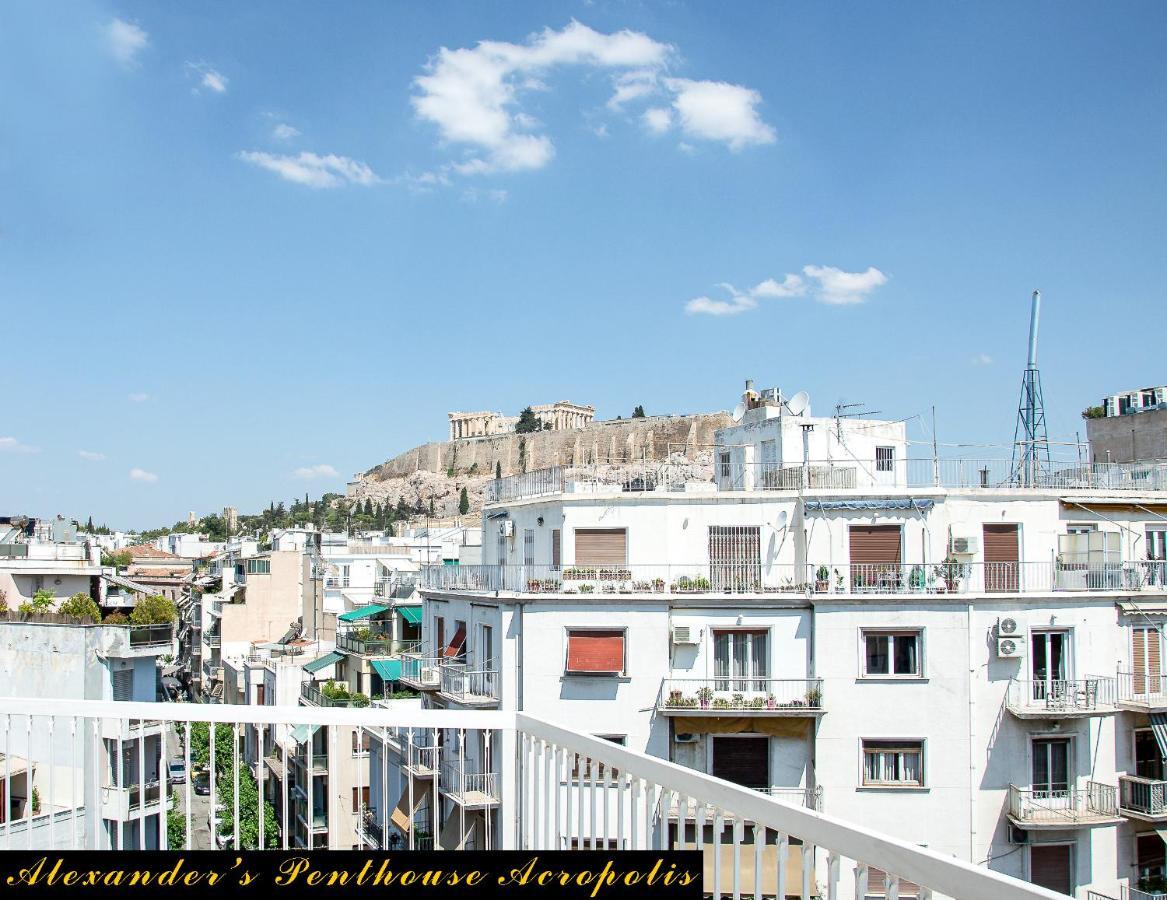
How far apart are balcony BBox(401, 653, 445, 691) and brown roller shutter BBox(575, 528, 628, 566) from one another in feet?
11.0

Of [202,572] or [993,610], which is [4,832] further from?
[202,572]

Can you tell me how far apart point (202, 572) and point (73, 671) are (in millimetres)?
40943

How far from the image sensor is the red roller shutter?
1703cm

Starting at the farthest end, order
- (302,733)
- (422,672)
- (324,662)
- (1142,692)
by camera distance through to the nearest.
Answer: (324,662) → (422,672) → (1142,692) → (302,733)

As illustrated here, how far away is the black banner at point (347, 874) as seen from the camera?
9.15ft

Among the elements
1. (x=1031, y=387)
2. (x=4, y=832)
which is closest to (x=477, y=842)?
(x=4, y=832)

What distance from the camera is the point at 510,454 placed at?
141375 mm

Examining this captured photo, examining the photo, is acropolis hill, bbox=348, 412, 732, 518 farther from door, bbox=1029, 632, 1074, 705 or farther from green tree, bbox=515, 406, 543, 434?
door, bbox=1029, 632, 1074, 705

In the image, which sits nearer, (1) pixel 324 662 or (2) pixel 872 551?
(2) pixel 872 551

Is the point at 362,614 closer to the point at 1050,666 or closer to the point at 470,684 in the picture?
the point at 470,684

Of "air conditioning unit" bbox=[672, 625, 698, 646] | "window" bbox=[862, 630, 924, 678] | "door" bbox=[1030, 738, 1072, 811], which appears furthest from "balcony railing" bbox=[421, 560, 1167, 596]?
"door" bbox=[1030, 738, 1072, 811]

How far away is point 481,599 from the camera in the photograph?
18.3m

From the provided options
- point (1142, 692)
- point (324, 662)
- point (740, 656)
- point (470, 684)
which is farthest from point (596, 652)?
point (324, 662)

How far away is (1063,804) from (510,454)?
126 m
